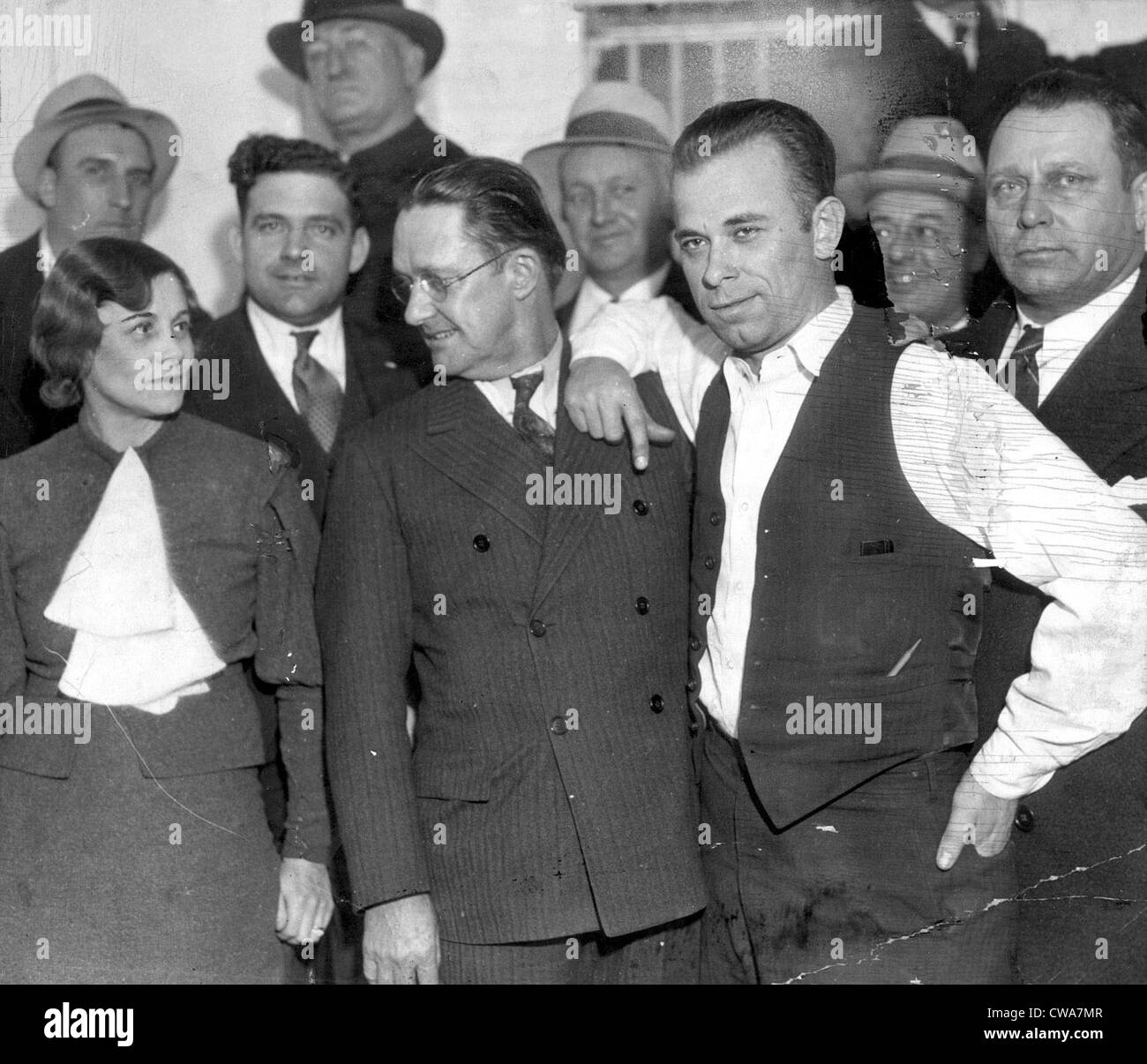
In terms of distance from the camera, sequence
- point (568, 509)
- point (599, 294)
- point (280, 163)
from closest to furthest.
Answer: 1. point (568, 509)
2. point (280, 163)
3. point (599, 294)

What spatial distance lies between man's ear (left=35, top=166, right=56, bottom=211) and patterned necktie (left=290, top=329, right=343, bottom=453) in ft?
2.28

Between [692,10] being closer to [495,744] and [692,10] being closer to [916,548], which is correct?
[916,548]

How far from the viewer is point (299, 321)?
3.43 m

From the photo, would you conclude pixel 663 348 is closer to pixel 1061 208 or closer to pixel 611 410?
pixel 611 410

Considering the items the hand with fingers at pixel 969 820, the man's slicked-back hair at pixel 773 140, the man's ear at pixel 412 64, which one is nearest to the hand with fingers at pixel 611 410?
the man's slicked-back hair at pixel 773 140

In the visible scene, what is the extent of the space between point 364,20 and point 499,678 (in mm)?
1767

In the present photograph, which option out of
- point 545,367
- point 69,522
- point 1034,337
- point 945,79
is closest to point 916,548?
point 1034,337

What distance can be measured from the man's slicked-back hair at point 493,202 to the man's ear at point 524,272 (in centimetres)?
2

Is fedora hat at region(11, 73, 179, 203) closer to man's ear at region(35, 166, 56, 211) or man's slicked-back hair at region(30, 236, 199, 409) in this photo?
man's ear at region(35, 166, 56, 211)

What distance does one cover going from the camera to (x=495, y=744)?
9.34 ft

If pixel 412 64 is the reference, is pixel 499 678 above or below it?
below

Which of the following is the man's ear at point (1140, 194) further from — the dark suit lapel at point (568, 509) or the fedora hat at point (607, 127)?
the dark suit lapel at point (568, 509)

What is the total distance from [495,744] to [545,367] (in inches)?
32.3

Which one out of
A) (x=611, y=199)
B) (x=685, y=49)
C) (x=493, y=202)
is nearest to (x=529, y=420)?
(x=493, y=202)
